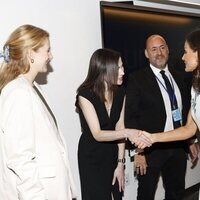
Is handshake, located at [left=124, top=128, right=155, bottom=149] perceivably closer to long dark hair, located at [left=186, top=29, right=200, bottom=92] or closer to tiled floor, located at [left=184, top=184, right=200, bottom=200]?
long dark hair, located at [left=186, top=29, right=200, bottom=92]

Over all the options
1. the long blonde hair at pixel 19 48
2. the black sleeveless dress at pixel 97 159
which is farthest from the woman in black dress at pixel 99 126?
the long blonde hair at pixel 19 48

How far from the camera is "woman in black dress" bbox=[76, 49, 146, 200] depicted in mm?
2453

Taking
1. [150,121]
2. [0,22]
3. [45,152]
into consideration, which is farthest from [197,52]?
[0,22]

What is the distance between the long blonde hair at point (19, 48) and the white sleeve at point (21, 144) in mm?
178

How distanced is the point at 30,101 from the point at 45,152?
0.90 feet

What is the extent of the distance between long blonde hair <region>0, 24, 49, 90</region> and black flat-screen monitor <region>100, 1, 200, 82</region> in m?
1.20

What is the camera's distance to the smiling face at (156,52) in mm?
3110

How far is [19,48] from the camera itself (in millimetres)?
1741

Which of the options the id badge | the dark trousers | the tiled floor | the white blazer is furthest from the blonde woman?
the tiled floor

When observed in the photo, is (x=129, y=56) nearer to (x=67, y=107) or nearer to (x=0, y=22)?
(x=67, y=107)

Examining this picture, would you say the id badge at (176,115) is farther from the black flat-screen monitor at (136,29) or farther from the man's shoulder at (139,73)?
the black flat-screen monitor at (136,29)

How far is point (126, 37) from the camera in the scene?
3.11 metres

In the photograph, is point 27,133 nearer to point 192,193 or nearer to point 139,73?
point 139,73

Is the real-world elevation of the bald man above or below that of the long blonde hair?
below
